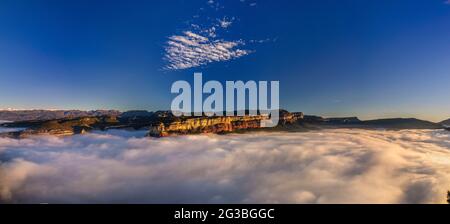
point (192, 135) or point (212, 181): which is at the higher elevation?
point (192, 135)

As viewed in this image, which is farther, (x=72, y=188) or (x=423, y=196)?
(x=72, y=188)

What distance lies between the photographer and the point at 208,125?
9206 cm

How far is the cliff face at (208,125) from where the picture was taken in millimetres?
85188

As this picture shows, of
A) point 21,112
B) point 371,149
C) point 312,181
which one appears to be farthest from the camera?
point 21,112

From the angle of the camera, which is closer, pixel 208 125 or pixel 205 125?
pixel 205 125

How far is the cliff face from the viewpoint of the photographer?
85188 millimetres
